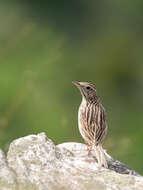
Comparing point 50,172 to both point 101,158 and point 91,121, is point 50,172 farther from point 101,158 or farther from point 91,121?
point 91,121

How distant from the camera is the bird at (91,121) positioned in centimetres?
546

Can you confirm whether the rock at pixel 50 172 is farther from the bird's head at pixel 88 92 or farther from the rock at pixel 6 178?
the bird's head at pixel 88 92

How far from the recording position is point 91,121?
5.72m

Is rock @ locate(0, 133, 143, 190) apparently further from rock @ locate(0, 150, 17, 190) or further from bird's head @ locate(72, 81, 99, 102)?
bird's head @ locate(72, 81, 99, 102)

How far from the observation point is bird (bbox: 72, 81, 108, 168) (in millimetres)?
5457

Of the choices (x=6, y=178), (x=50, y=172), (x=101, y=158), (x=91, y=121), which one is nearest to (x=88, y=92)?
(x=91, y=121)

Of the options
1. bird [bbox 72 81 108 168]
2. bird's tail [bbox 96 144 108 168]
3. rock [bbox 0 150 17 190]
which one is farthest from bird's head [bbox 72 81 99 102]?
rock [bbox 0 150 17 190]

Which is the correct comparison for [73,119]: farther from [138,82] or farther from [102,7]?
[102,7]

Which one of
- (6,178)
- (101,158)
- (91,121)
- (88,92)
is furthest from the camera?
(88,92)

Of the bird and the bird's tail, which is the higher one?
the bird

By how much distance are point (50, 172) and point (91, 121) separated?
183 cm

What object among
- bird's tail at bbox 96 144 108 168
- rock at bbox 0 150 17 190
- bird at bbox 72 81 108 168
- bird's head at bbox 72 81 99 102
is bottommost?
rock at bbox 0 150 17 190

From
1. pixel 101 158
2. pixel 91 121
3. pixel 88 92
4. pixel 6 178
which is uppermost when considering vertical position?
pixel 88 92

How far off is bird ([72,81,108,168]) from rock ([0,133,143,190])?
784 mm
